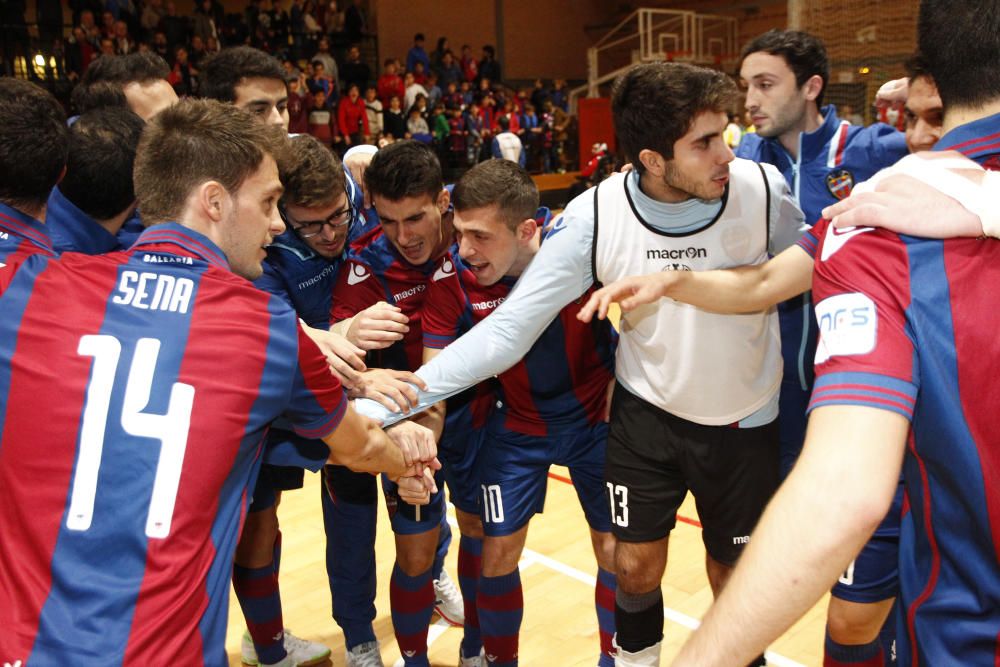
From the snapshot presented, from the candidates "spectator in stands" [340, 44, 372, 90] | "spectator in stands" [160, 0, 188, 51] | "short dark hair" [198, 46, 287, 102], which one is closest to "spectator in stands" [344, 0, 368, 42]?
"spectator in stands" [340, 44, 372, 90]

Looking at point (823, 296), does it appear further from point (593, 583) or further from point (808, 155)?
point (593, 583)

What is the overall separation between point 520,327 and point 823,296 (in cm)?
163

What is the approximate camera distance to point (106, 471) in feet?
5.92

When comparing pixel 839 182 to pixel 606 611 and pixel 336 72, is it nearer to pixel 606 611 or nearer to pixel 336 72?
pixel 606 611

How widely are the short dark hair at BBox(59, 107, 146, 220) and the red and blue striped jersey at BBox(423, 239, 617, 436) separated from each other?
48.4 inches

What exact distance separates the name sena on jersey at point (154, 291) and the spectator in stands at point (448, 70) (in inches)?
817

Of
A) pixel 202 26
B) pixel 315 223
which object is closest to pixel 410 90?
pixel 202 26

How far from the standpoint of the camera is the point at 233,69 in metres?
4.15

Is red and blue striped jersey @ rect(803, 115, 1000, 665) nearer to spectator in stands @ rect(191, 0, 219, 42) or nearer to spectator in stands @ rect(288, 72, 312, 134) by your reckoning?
spectator in stands @ rect(288, 72, 312, 134)

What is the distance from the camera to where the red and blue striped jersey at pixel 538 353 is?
3.48 meters

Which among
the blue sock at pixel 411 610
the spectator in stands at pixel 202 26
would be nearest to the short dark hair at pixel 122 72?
the blue sock at pixel 411 610

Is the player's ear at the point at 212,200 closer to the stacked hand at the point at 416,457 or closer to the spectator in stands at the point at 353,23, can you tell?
the stacked hand at the point at 416,457

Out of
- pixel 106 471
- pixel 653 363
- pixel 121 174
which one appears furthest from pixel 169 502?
pixel 653 363

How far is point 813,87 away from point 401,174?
2219mm
